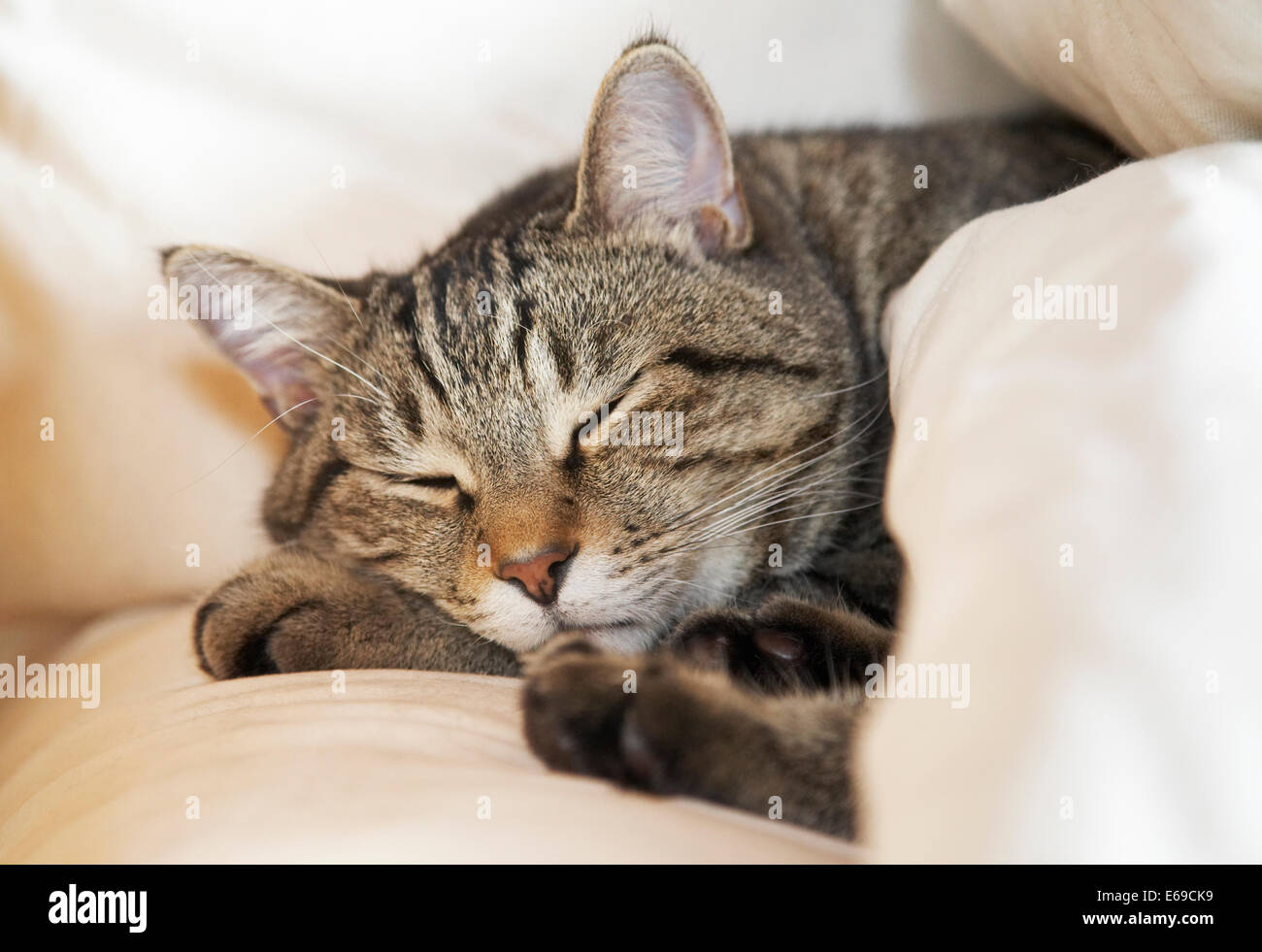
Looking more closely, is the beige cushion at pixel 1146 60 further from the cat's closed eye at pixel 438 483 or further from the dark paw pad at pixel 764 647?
the cat's closed eye at pixel 438 483

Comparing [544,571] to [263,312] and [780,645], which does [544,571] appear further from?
[263,312]

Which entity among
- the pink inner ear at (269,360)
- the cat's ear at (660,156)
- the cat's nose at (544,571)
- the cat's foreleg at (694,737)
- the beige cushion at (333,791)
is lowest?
the beige cushion at (333,791)

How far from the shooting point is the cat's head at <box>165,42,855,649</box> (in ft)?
3.12

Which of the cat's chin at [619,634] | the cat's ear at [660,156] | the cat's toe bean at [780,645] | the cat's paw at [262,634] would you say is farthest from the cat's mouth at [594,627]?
the cat's ear at [660,156]

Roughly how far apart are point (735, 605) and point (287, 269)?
65 cm

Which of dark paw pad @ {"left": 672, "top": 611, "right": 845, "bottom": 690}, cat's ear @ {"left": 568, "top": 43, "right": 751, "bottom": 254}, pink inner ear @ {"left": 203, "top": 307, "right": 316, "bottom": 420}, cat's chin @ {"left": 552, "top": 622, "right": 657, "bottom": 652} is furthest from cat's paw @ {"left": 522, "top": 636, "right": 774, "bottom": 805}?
pink inner ear @ {"left": 203, "top": 307, "right": 316, "bottom": 420}

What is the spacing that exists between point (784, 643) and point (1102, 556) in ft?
1.15

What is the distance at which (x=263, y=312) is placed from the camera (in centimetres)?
119

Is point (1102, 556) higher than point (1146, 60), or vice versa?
point (1146, 60)

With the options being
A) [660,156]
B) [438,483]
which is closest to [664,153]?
[660,156]

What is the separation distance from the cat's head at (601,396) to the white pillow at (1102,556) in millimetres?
277

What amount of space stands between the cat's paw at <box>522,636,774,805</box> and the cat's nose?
0.20m

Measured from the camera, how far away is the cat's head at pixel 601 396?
950 millimetres
